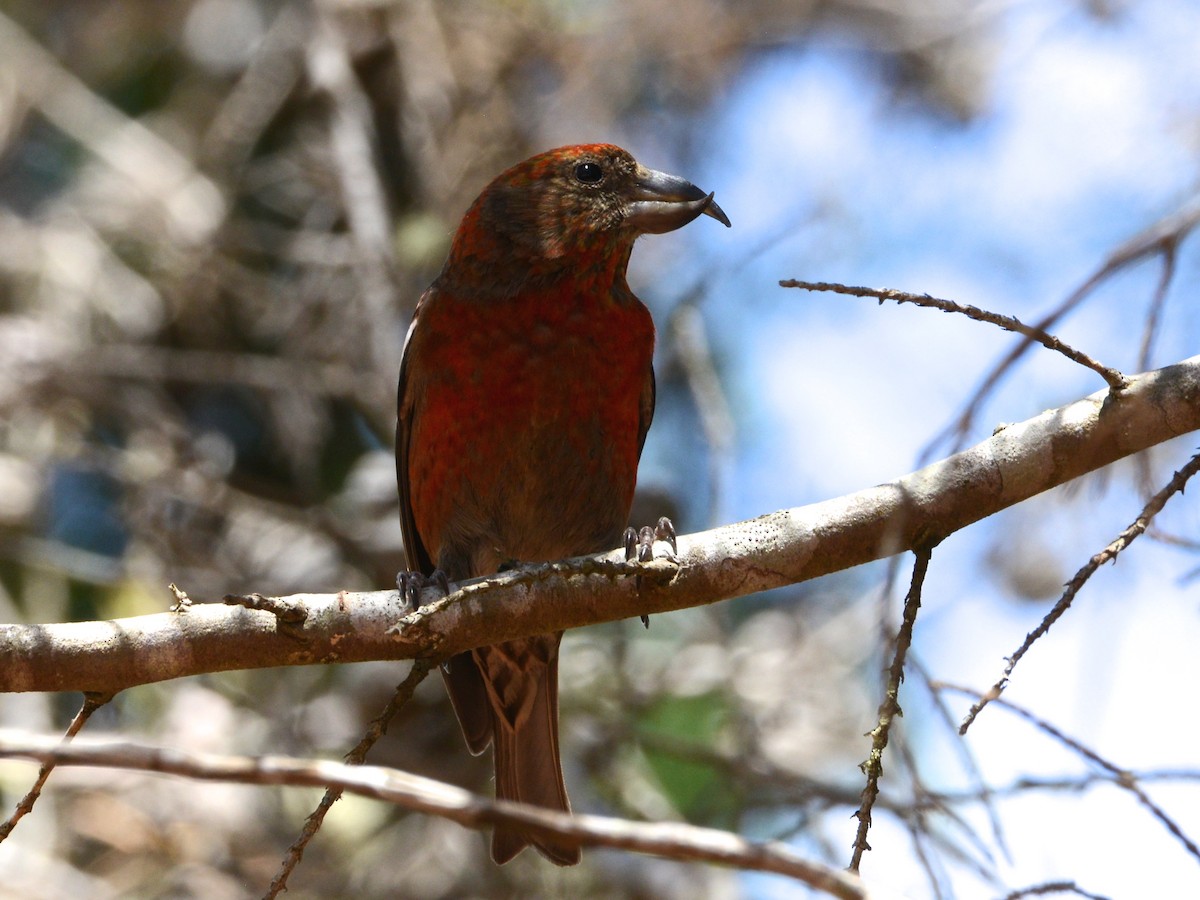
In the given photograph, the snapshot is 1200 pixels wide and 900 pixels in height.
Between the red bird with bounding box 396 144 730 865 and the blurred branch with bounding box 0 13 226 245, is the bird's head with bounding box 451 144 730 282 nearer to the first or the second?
the red bird with bounding box 396 144 730 865

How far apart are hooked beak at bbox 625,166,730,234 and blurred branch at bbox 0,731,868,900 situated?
92.1 inches

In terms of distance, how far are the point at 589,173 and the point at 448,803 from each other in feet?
8.28

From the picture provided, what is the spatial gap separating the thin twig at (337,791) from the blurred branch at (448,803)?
0.63 m

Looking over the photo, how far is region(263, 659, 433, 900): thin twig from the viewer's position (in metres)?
1.95

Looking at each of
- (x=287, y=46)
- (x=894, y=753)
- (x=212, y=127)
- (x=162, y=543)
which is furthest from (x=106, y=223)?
(x=894, y=753)

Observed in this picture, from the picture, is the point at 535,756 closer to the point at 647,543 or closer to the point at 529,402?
the point at 529,402

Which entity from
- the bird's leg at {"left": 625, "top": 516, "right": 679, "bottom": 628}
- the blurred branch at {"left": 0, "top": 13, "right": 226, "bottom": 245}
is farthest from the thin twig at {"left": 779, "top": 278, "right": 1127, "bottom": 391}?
the blurred branch at {"left": 0, "top": 13, "right": 226, "bottom": 245}

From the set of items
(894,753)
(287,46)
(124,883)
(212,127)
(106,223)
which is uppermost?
(287,46)

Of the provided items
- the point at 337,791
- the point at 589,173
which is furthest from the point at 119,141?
the point at 337,791

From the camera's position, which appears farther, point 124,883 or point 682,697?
point 682,697

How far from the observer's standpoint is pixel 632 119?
208 inches

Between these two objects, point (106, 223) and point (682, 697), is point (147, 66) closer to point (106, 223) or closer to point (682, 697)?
point (106, 223)

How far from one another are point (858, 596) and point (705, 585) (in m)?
3.14

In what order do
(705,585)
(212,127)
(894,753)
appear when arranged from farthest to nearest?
(212,127), (894,753), (705,585)
